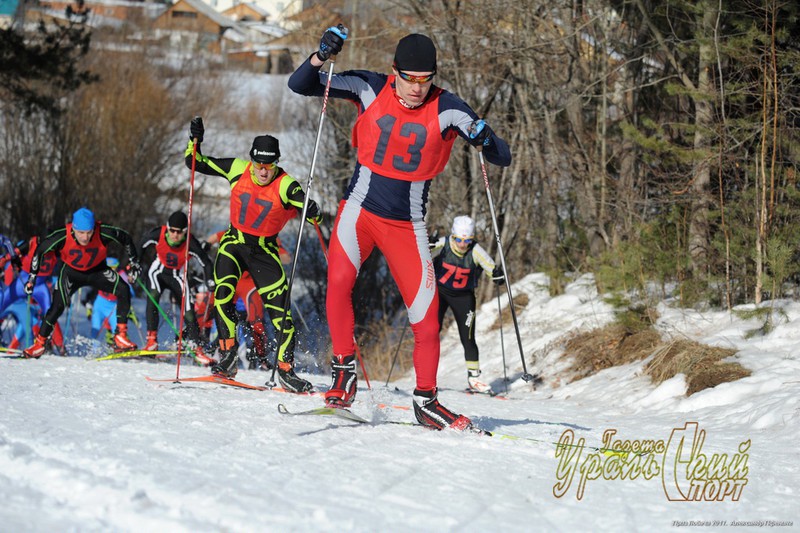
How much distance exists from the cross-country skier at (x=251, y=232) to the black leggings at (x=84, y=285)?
3.86 metres

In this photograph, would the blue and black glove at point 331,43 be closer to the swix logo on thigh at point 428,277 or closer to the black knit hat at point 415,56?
the black knit hat at point 415,56

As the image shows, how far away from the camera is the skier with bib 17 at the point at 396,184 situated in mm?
5020

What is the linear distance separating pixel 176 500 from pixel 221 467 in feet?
1.72

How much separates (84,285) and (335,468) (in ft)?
27.0

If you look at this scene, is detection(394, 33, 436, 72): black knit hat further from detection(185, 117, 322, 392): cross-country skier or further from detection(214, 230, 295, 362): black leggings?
detection(214, 230, 295, 362): black leggings

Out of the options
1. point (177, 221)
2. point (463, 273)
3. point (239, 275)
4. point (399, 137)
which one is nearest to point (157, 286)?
point (177, 221)

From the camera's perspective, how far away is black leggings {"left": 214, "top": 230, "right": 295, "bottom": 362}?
25.7 ft

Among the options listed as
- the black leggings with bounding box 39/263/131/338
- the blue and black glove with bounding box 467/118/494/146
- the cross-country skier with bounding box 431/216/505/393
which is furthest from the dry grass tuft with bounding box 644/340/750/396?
the black leggings with bounding box 39/263/131/338

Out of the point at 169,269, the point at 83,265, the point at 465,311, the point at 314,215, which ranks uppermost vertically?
the point at 314,215

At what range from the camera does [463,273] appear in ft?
35.2

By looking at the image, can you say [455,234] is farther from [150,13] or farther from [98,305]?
[150,13]

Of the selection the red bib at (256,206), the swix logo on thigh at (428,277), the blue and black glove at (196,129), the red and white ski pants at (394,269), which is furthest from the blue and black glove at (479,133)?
the blue and black glove at (196,129)

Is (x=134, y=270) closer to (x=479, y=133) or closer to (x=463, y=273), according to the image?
(x=463, y=273)

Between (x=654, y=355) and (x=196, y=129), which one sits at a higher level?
(x=196, y=129)
